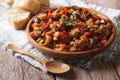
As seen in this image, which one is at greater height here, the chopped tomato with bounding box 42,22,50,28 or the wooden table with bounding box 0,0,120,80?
the chopped tomato with bounding box 42,22,50,28

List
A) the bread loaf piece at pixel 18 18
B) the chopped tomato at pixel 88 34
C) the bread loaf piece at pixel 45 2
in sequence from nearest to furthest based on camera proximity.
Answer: the chopped tomato at pixel 88 34, the bread loaf piece at pixel 18 18, the bread loaf piece at pixel 45 2

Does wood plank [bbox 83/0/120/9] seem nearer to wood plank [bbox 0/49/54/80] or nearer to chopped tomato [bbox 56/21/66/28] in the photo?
chopped tomato [bbox 56/21/66/28]

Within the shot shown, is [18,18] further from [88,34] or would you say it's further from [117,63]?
[117,63]

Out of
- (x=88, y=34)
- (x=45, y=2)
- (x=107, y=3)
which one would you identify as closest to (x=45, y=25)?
(x=88, y=34)

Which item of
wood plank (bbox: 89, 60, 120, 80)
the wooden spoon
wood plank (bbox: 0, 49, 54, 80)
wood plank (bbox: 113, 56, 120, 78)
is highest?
wood plank (bbox: 113, 56, 120, 78)

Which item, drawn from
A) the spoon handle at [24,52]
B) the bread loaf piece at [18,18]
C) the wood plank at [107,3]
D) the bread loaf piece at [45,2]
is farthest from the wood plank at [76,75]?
the wood plank at [107,3]

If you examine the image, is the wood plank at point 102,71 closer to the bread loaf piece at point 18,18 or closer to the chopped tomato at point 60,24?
the chopped tomato at point 60,24

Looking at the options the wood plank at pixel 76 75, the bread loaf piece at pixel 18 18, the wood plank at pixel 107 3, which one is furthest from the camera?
the wood plank at pixel 107 3

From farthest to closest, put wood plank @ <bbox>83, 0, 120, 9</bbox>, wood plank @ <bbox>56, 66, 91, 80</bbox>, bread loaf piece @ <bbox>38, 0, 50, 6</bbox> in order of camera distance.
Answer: wood plank @ <bbox>83, 0, 120, 9</bbox> → bread loaf piece @ <bbox>38, 0, 50, 6</bbox> → wood plank @ <bbox>56, 66, 91, 80</bbox>

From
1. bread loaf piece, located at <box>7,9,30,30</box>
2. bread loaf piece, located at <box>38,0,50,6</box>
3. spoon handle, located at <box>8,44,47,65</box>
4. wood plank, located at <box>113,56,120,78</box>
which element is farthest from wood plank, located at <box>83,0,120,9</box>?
spoon handle, located at <box>8,44,47,65</box>
